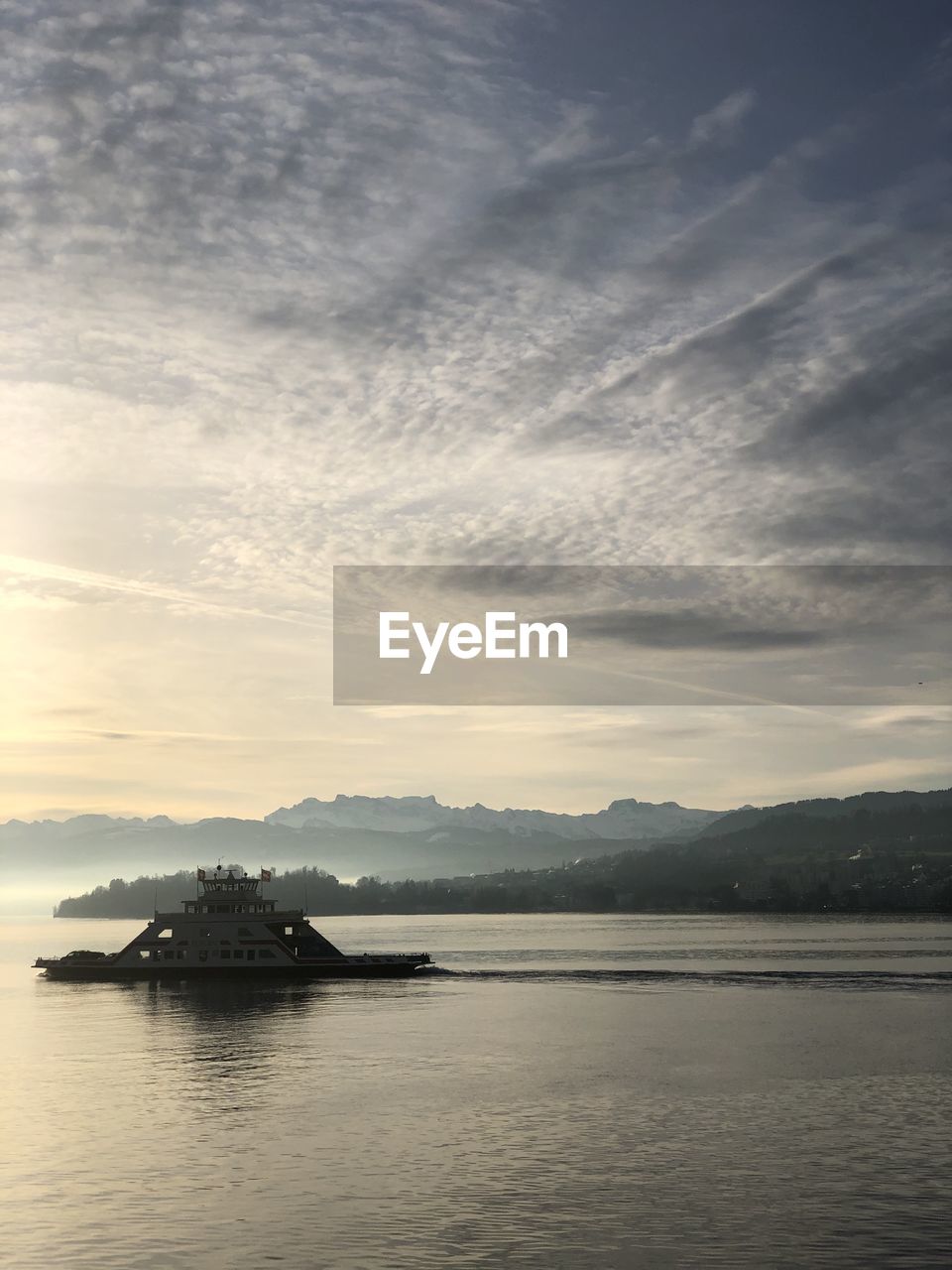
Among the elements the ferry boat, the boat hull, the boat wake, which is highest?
the ferry boat

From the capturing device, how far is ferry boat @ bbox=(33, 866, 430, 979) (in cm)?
15175

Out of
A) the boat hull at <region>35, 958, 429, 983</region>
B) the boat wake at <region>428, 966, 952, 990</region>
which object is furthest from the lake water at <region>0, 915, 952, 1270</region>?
the boat hull at <region>35, 958, 429, 983</region>

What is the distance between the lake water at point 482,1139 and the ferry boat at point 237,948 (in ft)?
106

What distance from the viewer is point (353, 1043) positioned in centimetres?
9488

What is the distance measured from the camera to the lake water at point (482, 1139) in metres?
42.6

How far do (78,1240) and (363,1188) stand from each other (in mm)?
11469

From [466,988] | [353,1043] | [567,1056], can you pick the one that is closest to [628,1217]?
[567,1056]

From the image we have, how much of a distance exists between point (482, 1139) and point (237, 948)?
99.4m

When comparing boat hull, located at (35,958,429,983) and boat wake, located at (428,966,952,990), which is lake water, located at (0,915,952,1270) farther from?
boat hull, located at (35,958,429,983)

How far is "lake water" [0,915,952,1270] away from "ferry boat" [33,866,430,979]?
32321mm

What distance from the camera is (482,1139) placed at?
58.9 meters

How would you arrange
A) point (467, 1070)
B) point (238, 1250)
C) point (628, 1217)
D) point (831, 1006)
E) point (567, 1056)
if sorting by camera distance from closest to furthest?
point (238, 1250) < point (628, 1217) < point (467, 1070) < point (567, 1056) < point (831, 1006)

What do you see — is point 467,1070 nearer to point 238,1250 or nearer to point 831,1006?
point 238,1250

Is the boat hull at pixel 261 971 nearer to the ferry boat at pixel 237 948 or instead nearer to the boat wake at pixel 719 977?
the ferry boat at pixel 237 948
